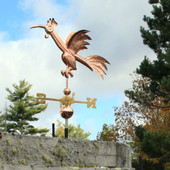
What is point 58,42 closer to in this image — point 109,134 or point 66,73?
point 66,73

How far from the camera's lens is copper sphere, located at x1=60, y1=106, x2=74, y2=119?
10.9 meters

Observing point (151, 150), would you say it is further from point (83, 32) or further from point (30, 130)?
point (30, 130)

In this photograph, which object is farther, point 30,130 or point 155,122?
point 30,130

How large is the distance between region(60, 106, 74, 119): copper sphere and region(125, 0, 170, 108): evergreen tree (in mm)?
6396

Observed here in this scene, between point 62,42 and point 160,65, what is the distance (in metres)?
6.79

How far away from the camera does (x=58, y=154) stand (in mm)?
9266

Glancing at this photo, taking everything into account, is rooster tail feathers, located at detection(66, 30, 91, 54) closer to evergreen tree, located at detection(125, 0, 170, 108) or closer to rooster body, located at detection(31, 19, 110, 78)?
rooster body, located at detection(31, 19, 110, 78)

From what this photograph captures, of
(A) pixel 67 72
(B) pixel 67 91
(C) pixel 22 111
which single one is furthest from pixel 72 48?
(C) pixel 22 111

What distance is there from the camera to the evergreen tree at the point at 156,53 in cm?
1673

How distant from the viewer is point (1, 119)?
109 feet

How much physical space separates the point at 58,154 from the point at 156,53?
32.2ft

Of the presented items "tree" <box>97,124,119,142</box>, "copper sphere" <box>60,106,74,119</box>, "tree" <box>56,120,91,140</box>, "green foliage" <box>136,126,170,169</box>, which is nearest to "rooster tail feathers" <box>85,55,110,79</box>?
"copper sphere" <box>60,106,74,119</box>

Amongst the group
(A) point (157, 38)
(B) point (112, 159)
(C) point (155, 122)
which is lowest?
(B) point (112, 159)

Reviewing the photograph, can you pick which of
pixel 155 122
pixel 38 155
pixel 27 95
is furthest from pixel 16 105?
pixel 38 155
